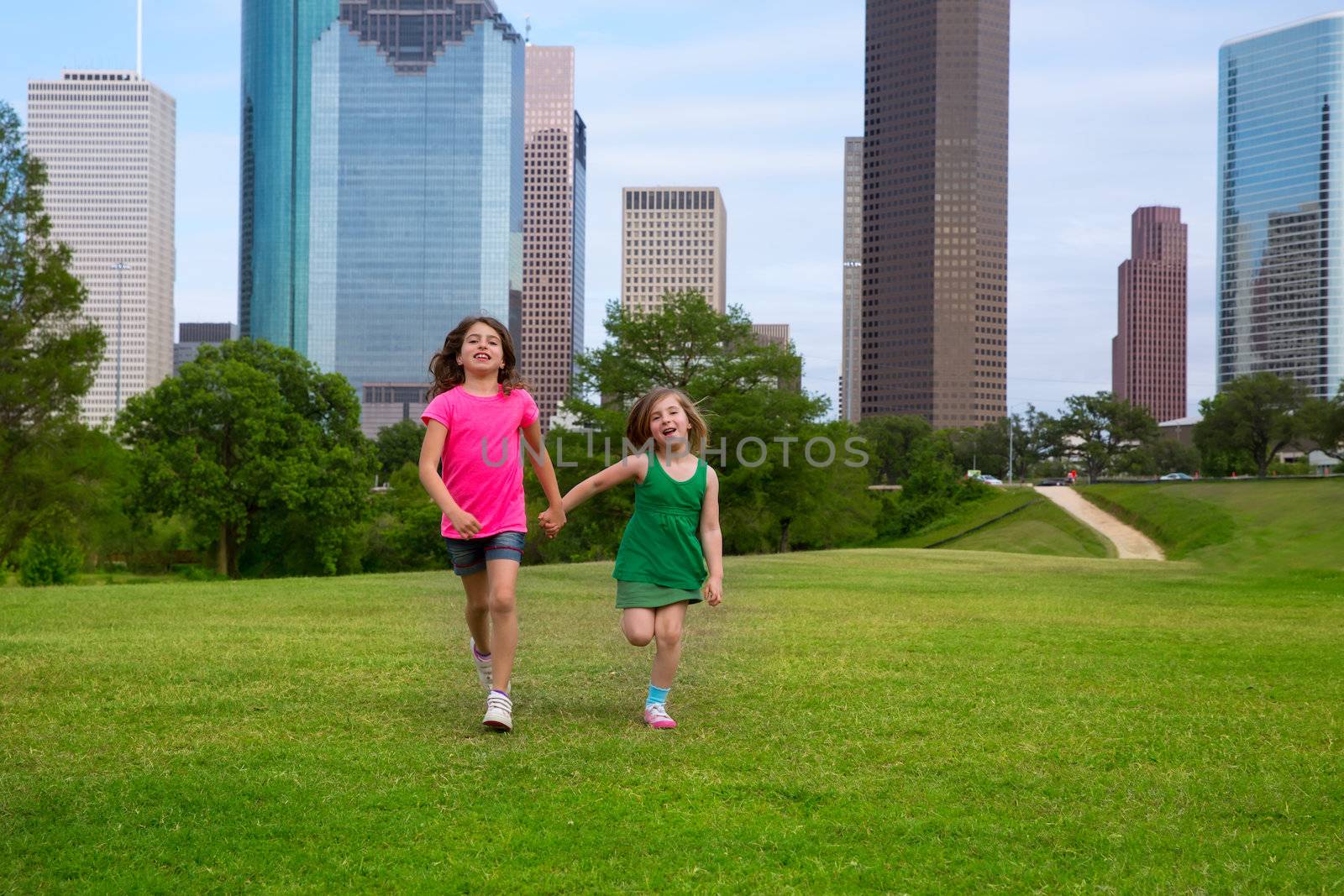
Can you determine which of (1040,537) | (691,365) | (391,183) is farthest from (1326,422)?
(391,183)

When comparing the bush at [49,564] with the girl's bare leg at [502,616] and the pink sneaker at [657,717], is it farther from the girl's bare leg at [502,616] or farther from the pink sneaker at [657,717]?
the pink sneaker at [657,717]

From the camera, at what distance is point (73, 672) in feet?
→ 24.0

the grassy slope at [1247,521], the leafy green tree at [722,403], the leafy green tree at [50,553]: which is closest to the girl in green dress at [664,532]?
the leafy green tree at [50,553]

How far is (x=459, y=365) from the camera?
641cm

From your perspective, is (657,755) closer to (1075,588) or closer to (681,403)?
(681,403)

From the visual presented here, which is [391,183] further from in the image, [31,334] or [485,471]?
[485,471]

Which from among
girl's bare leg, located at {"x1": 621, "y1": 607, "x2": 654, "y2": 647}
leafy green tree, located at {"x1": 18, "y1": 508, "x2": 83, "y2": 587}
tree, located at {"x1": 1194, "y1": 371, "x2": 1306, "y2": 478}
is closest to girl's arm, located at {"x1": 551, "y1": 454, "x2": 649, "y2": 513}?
girl's bare leg, located at {"x1": 621, "y1": 607, "x2": 654, "y2": 647}

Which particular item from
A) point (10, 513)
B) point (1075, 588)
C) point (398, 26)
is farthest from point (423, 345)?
point (1075, 588)

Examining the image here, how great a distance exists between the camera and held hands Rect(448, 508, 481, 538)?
5.71m

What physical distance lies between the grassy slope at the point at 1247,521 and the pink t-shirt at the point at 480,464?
25.1 m

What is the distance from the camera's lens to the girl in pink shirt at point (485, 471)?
5816 mm

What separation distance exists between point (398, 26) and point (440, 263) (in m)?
37.5

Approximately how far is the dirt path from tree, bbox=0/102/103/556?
29994mm

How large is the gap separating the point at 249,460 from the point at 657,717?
40.6 m
